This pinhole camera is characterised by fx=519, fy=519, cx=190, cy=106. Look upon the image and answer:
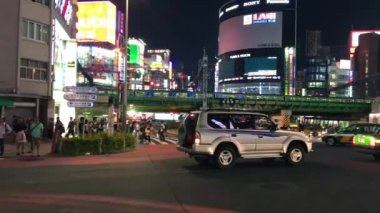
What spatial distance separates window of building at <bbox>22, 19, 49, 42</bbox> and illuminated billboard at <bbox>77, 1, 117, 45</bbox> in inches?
2552

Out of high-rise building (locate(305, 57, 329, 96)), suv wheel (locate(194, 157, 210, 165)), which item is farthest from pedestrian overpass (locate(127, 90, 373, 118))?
high-rise building (locate(305, 57, 329, 96))

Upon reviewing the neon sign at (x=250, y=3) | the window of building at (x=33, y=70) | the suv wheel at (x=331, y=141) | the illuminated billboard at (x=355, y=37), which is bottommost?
the suv wheel at (x=331, y=141)

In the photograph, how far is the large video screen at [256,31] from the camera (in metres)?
170

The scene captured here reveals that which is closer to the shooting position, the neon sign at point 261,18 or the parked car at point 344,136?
the parked car at point 344,136

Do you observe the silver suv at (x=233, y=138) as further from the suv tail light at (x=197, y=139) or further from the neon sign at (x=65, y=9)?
the neon sign at (x=65, y=9)

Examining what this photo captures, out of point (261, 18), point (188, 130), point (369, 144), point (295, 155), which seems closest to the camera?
point (188, 130)

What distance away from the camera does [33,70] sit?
124 ft

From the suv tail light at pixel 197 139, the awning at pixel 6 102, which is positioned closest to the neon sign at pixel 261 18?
the awning at pixel 6 102

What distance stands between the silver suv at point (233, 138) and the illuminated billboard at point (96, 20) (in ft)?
290

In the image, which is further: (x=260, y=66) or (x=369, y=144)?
(x=260, y=66)

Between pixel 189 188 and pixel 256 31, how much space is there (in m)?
163

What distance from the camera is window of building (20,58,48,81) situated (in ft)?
120

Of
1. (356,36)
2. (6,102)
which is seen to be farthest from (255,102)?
(356,36)

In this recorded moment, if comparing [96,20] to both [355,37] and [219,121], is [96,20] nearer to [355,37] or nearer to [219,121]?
[219,121]
